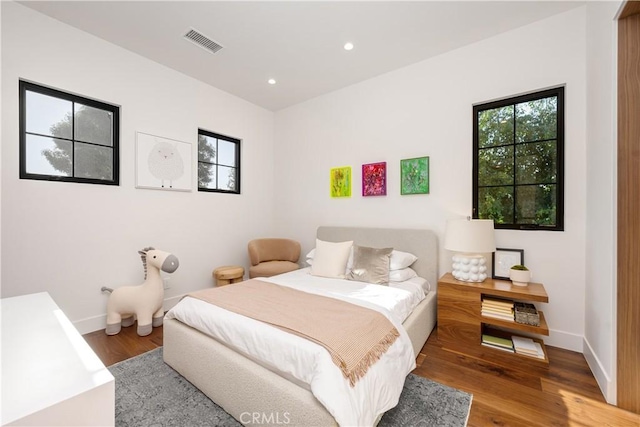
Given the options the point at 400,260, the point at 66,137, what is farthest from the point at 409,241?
the point at 66,137

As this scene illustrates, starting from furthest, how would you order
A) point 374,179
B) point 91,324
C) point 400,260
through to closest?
1. point 374,179
2. point 400,260
3. point 91,324

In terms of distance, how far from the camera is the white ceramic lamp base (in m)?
2.39

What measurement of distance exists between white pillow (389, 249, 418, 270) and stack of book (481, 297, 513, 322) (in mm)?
739

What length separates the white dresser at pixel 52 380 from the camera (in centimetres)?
78

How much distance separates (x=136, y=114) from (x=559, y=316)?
4662 millimetres

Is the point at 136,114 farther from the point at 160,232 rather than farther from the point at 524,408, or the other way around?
the point at 524,408

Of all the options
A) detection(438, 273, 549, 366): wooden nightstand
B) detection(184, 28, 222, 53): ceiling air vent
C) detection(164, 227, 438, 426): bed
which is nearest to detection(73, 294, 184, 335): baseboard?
detection(164, 227, 438, 426): bed

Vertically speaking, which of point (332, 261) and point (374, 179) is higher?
point (374, 179)

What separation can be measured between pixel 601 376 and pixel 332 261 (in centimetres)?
215

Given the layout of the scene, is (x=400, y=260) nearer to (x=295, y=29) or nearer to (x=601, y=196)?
(x=601, y=196)

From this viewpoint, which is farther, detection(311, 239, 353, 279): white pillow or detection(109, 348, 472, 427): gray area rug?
detection(311, 239, 353, 279): white pillow

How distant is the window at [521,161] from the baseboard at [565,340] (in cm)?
93

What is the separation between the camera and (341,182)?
12.1ft

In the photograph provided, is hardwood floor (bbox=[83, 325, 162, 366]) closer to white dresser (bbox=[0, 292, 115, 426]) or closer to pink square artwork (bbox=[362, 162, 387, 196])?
white dresser (bbox=[0, 292, 115, 426])
